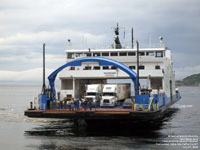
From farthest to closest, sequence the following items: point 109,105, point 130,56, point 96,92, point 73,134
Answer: point 130,56, point 96,92, point 109,105, point 73,134

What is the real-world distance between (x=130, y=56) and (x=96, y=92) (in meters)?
5.24

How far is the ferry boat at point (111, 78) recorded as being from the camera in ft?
69.6

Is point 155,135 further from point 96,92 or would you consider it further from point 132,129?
point 96,92

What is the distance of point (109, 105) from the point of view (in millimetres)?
25688

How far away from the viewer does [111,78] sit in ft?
103

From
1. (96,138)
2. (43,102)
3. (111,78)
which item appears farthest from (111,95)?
(96,138)

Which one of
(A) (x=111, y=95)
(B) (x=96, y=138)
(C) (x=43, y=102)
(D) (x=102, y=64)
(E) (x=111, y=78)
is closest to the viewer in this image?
(B) (x=96, y=138)

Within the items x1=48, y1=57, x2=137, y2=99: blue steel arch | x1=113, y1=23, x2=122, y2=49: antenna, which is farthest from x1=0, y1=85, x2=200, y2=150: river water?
x1=113, y1=23, x2=122, y2=49: antenna

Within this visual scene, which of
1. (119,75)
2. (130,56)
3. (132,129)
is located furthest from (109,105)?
(130,56)

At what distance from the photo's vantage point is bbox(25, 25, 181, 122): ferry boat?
21.2 metres

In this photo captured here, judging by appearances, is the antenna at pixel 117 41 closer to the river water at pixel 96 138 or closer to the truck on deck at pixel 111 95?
the truck on deck at pixel 111 95

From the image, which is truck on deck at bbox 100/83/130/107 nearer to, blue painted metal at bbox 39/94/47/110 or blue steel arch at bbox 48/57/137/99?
blue steel arch at bbox 48/57/137/99

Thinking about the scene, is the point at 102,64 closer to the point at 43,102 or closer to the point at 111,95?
the point at 111,95

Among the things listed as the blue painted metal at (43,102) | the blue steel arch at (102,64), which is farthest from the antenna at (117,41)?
the blue painted metal at (43,102)
